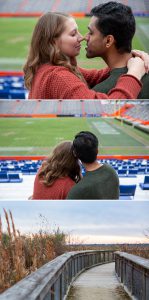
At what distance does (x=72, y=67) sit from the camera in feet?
16.6

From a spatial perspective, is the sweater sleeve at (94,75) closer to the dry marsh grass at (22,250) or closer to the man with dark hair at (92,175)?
the man with dark hair at (92,175)

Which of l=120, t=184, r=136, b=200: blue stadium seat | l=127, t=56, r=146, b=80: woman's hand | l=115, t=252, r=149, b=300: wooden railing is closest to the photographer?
l=127, t=56, r=146, b=80: woman's hand

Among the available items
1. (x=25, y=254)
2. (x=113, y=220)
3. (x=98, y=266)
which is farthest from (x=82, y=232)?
(x=98, y=266)

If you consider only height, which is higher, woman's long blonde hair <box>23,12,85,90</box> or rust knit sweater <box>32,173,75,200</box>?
woman's long blonde hair <box>23,12,85,90</box>

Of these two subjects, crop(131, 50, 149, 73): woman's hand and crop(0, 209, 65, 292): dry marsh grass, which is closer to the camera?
crop(131, 50, 149, 73): woman's hand

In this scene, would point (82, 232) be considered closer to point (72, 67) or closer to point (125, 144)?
point (125, 144)

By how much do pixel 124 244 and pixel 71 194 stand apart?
5.37ft

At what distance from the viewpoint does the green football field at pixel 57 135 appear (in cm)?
556

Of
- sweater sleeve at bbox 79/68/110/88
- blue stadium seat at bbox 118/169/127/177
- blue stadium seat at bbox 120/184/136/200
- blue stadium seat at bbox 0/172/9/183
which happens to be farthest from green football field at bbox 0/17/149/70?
blue stadium seat at bbox 120/184/136/200

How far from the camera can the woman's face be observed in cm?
499

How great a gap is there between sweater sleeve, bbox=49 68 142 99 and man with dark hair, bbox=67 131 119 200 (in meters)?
0.42

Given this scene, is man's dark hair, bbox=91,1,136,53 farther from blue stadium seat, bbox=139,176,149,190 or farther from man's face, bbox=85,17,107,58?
blue stadium seat, bbox=139,176,149,190

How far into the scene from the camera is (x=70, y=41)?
5.01 m

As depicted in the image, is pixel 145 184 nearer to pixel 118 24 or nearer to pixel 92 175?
pixel 92 175
